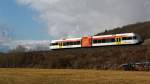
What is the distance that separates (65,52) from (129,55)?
650 inches

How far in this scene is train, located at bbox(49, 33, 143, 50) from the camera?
80.6 metres

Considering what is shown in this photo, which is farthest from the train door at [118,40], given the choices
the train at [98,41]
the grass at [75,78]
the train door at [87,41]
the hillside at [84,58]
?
the grass at [75,78]

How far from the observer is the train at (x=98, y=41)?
80.6 meters

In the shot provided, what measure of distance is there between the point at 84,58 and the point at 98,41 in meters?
8.77

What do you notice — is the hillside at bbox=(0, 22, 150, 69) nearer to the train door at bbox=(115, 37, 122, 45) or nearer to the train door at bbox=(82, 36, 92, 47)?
the train door at bbox=(115, 37, 122, 45)

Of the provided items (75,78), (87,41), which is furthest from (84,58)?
(75,78)

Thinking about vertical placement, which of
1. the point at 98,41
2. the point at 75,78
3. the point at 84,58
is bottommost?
the point at 75,78

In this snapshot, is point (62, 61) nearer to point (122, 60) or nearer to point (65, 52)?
point (65, 52)

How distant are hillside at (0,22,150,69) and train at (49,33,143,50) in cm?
325

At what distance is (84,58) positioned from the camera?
78938mm

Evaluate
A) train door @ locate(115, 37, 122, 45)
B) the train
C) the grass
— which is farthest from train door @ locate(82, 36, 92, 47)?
the grass

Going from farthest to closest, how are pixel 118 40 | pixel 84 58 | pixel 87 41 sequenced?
1. pixel 87 41
2. pixel 118 40
3. pixel 84 58

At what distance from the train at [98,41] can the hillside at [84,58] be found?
3251 millimetres

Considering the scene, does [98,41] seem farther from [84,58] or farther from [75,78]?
[75,78]
